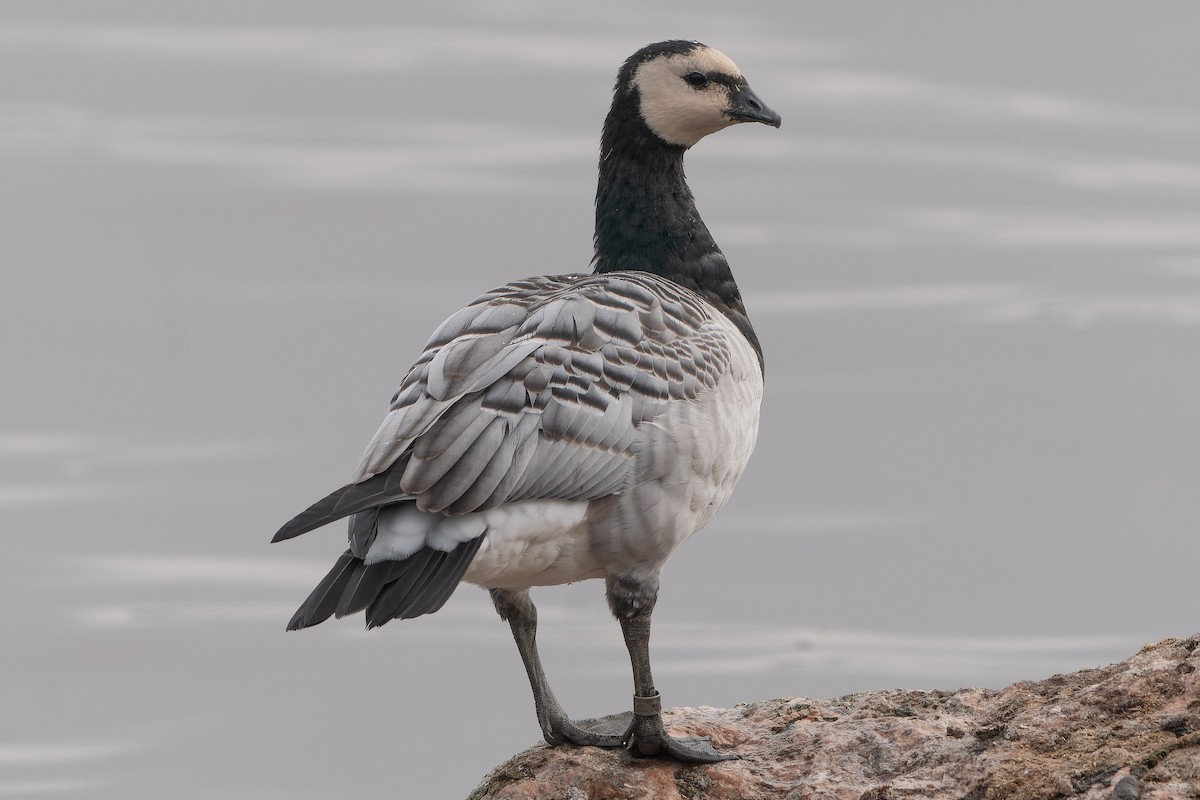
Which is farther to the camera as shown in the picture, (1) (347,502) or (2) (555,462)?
(2) (555,462)

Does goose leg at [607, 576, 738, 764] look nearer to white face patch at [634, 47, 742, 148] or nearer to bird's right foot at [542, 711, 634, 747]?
bird's right foot at [542, 711, 634, 747]

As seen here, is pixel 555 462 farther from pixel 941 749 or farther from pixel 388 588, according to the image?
pixel 941 749

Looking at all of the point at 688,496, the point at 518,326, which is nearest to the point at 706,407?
the point at 688,496

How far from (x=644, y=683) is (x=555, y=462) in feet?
3.97

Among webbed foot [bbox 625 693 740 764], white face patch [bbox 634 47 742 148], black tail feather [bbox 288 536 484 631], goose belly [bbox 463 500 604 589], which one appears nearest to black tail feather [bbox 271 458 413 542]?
black tail feather [bbox 288 536 484 631]

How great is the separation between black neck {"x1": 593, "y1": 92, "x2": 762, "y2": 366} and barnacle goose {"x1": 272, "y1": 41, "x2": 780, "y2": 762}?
348 mm

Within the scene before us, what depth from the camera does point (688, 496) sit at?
641cm

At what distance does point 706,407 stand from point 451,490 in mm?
1401

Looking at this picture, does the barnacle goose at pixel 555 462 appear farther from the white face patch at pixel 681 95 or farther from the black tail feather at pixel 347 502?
the white face patch at pixel 681 95

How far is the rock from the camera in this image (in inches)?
213

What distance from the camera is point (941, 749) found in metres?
6.10

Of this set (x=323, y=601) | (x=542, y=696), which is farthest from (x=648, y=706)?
(x=323, y=601)

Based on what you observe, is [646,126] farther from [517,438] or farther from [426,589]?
[426,589]

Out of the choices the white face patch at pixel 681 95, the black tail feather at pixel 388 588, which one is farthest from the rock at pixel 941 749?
the white face patch at pixel 681 95
